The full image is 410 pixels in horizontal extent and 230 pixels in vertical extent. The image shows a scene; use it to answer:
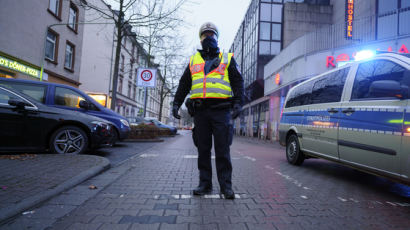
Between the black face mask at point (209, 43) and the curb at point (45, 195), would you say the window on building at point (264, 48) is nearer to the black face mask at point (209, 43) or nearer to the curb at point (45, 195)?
the black face mask at point (209, 43)

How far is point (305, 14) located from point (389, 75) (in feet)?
77.9

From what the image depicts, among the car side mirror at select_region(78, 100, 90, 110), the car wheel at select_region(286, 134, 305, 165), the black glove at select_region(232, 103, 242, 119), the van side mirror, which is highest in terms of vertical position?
the van side mirror

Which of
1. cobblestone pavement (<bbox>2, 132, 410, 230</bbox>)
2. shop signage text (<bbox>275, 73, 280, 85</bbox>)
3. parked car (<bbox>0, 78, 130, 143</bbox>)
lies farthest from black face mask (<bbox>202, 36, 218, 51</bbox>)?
shop signage text (<bbox>275, 73, 280, 85</bbox>)

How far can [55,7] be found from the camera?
16.8 meters

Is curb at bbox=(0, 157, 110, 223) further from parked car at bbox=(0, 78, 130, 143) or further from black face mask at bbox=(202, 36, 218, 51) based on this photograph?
parked car at bbox=(0, 78, 130, 143)

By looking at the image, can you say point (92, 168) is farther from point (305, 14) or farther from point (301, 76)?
point (305, 14)

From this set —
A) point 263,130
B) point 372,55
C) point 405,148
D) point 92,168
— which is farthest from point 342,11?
point 92,168

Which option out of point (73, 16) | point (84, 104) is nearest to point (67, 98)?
point (84, 104)

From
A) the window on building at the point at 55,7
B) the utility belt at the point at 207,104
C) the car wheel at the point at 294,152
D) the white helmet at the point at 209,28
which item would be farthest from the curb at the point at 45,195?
the window on building at the point at 55,7

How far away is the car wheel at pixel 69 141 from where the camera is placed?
538 cm

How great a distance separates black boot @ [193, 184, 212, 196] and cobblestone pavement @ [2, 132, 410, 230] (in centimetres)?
10

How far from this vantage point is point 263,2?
2661 centimetres

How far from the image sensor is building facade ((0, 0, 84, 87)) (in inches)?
513

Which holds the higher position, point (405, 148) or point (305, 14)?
point (305, 14)
